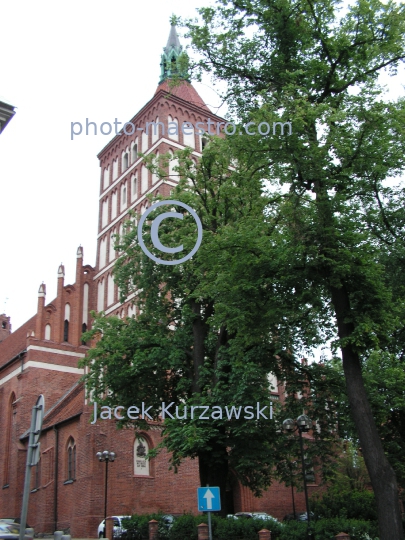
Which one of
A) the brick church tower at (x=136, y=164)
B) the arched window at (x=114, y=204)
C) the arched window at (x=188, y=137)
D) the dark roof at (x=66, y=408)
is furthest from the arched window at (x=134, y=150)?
the dark roof at (x=66, y=408)

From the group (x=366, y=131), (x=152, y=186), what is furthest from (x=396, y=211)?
(x=152, y=186)

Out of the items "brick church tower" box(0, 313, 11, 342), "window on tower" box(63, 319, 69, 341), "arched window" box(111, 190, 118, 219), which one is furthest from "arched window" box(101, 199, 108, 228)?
"brick church tower" box(0, 313, 11, 342)

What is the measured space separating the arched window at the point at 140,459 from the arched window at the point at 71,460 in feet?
8.90

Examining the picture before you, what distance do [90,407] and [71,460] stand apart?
3.36 meters

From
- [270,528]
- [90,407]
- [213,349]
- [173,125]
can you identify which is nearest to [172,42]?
[173,125]

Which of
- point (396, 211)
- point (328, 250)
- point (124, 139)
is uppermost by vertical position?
point (124, 139)

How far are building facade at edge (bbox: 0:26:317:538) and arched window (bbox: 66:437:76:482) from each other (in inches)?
1.7

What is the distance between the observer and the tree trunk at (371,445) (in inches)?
384

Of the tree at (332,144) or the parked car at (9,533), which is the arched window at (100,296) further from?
the tree at (332,144)

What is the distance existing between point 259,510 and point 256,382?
13.4m

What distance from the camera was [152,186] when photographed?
29.7 metres

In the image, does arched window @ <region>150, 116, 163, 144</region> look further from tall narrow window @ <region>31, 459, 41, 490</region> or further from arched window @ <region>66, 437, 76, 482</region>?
tall narrow window @ <region>31, 459, 41, 490</region>

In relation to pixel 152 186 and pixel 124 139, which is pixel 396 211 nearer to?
pixel 152 186

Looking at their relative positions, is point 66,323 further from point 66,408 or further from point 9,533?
point 9,533
